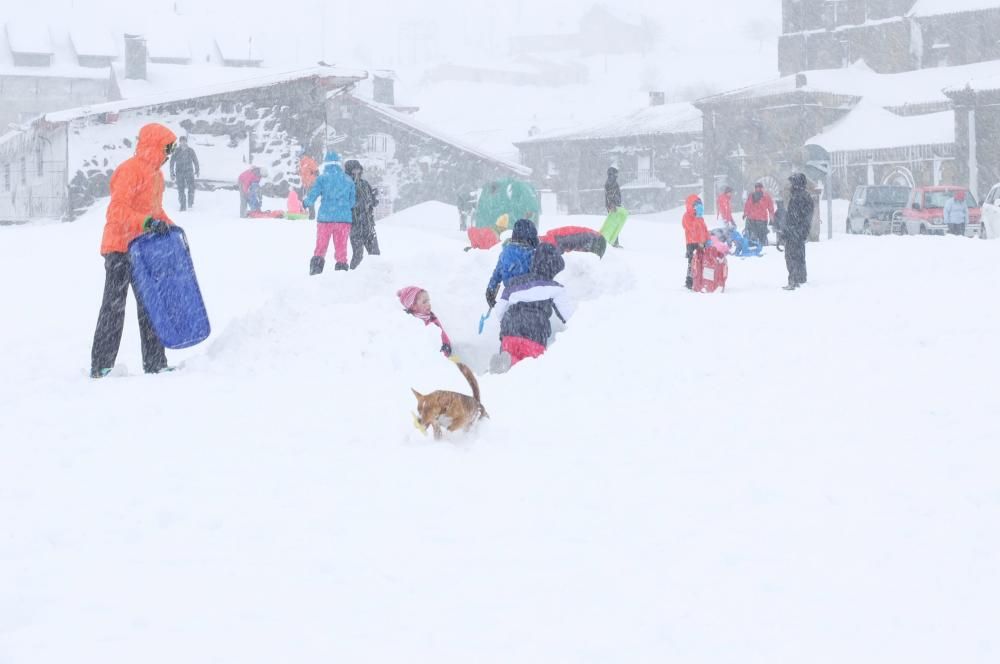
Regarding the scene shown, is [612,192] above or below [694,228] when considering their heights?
above

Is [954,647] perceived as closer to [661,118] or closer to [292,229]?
[292,229]

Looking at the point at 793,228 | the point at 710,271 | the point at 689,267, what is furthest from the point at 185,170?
the point at 793,228

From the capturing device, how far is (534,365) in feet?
24.4

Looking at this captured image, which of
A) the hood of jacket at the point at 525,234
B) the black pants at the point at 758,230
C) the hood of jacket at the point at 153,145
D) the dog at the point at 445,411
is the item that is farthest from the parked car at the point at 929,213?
the dog at the point at 445,411

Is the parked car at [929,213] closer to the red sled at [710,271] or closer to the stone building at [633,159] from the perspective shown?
the red sled at [710,271]

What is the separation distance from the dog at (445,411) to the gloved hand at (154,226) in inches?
107

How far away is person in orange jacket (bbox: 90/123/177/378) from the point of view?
7527 mm

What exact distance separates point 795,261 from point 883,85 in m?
38.5

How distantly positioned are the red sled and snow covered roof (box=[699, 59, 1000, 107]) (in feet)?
108

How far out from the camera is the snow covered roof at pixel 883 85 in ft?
148

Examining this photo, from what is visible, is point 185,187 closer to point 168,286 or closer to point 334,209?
point 334,209

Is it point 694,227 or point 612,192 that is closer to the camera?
point 694,227

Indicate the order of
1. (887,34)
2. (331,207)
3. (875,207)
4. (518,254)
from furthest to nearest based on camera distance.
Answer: (887,34) → (875,207) → (331,207) → (518,254)

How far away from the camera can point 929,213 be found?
25.1 meters
